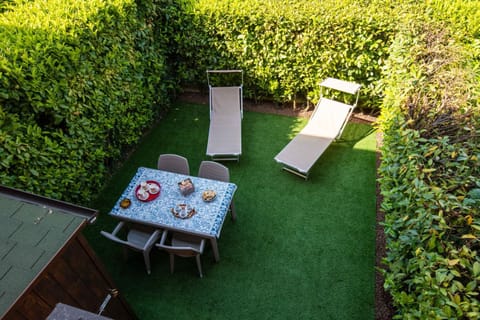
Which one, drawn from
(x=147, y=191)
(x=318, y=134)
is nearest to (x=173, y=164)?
(x=147, y=191)

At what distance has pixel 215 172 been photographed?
5980 mm

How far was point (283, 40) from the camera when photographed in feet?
25.1

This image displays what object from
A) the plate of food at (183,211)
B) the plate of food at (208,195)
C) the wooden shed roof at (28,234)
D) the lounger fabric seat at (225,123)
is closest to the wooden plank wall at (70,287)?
the wooden shed roof at (28,234)

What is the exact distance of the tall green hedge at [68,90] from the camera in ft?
15.1

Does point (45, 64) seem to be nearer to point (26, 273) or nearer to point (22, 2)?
point (22, 2)

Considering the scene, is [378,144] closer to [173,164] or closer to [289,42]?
[289,42]

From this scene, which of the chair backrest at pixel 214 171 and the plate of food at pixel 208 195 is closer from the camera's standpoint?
the plate of food at pixel 208 195

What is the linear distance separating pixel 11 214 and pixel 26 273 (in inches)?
29.3

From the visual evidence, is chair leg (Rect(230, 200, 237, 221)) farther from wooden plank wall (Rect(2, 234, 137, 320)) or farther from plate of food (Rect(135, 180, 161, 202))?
wooden plank wall (Rect(2, 234, 137, 320))

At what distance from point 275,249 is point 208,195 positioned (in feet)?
5.23

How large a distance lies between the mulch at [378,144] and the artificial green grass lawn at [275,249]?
98mm

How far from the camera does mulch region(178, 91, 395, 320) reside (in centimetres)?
498

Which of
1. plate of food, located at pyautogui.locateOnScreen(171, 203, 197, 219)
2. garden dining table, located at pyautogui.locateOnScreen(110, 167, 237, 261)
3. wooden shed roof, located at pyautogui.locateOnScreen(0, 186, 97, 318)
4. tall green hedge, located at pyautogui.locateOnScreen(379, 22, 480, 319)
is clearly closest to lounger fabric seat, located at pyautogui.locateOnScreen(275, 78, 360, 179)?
tall green hedge, located at pyautogui.locateOnScreen(379, 22, 480, 319)

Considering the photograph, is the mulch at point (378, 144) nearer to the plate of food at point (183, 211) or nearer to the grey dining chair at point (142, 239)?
the plate of food at point (183, 211)
